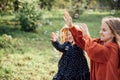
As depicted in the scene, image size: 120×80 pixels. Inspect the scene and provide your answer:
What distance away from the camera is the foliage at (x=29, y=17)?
49.1ft

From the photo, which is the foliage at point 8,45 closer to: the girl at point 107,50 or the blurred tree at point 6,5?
the blurred tree at point 6,5

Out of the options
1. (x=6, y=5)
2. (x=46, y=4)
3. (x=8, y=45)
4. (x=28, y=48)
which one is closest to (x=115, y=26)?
(x=8, y=45)

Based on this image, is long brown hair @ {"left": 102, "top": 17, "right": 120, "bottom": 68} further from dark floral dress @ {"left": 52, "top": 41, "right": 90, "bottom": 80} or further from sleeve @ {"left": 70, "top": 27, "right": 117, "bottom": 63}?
dark floral dress @ {"left": 52, "top": 41, "right": 90, "bottom": 80}

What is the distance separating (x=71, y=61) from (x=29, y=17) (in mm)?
10236

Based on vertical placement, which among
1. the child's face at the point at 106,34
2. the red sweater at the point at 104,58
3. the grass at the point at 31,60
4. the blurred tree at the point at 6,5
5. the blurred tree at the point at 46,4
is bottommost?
the blurred tree at the point at 46,4

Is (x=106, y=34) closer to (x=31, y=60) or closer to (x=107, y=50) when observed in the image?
(x=107, y=50)

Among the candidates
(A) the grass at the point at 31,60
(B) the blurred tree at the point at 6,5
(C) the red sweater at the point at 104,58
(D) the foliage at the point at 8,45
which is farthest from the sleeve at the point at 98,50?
(B) the blurred tree at the point at 6,5

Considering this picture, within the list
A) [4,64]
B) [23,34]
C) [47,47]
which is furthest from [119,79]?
[23,34]

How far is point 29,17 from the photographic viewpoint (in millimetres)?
15070

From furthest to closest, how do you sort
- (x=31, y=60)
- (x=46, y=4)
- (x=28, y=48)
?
1. (x=46, y=4)
2. (x=28, y=48)
3. (x=31, y=60)

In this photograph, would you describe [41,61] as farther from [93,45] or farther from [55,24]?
[55,24]

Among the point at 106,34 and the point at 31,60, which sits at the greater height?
the point at 106,34

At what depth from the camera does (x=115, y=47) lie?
159 inches

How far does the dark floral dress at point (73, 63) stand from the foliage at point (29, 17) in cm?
991
